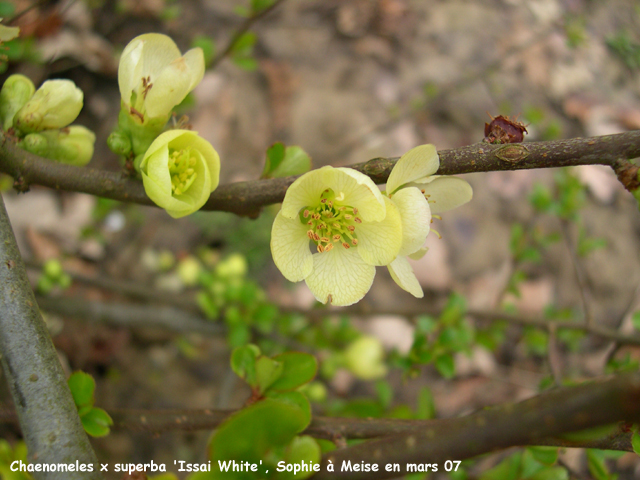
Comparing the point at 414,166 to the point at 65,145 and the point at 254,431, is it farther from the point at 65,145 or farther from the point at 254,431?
the point at 65,145

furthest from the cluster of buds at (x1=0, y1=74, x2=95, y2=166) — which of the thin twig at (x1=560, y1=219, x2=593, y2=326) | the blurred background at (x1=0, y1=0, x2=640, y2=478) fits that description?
the thin twig at (x1=560, y1=219, x2=593, y2=326)

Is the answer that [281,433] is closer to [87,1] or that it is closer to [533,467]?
[533,467]

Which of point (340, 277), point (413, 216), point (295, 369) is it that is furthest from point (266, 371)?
point (413, 216)

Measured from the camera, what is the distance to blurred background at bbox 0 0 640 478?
2301 millimetres

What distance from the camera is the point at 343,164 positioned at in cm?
304

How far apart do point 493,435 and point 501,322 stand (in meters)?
1.87

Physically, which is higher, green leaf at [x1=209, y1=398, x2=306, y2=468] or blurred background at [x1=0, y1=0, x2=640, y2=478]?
green leaf at [x1=209, y1=398, x2=306, y2=468]

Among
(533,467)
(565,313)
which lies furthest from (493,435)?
A: (565,313)

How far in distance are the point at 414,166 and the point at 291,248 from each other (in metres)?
0.34

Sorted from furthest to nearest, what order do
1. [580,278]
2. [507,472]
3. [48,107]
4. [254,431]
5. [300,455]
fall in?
[580,278] < [507,472] < [48,107] < [300,455] < [254,431]

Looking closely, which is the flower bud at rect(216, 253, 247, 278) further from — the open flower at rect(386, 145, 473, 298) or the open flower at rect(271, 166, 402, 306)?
the open flower at rect(386, 145, 473, 298)

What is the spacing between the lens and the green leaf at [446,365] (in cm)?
159

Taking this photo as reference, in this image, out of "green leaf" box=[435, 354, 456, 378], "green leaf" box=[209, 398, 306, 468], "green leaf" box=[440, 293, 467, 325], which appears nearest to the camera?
"green leaf" box=[209, 398, 306, 468]

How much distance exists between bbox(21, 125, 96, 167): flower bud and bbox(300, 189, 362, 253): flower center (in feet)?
1.91
